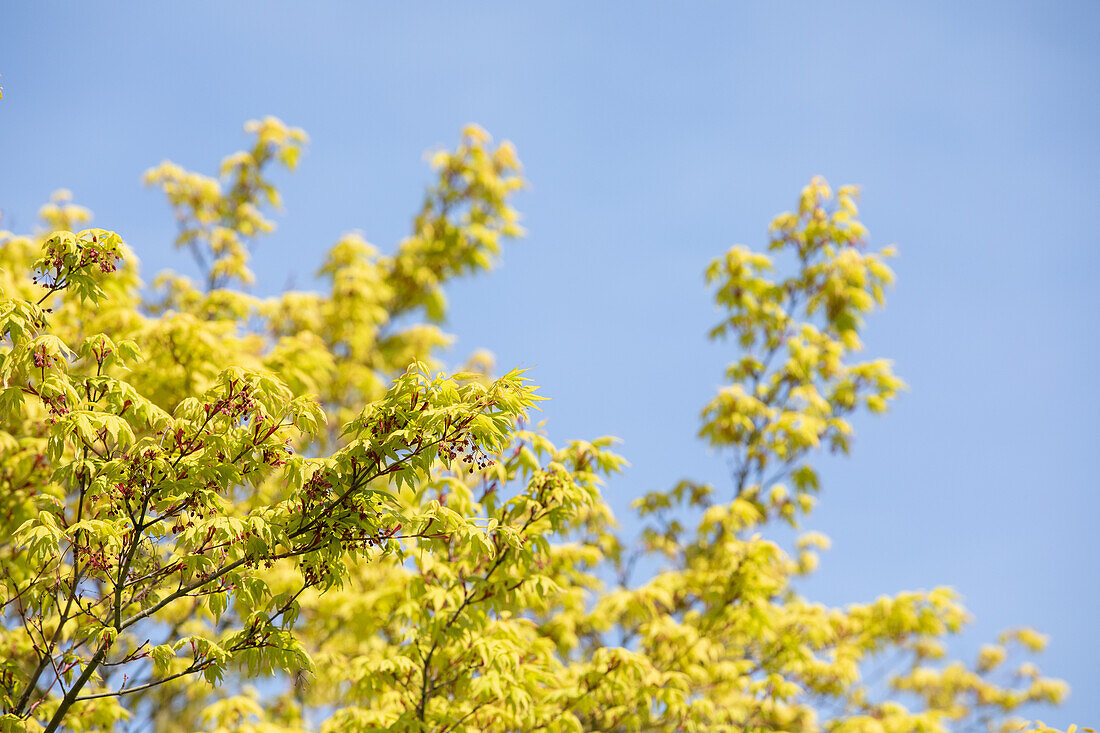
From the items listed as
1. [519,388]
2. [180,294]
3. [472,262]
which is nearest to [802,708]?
[472,262]

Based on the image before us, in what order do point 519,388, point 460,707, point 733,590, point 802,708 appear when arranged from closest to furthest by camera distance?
point 519,388, point 460,707, point 733,590, point 802,708

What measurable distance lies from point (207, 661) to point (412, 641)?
1998mm

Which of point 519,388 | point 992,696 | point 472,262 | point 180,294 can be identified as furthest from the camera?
point 992,696

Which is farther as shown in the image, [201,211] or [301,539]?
[201,211]

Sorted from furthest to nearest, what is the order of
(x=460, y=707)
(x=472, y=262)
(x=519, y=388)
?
1. (x=472, y=262)
2. (x=460, y=707)
3. (x=519, y=388)

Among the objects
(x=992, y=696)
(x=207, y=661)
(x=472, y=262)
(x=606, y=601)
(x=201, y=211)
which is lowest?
(x=207, y=661)

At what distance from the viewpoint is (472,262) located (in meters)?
12.8

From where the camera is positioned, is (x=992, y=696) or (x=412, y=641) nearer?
(x=412, y=641)

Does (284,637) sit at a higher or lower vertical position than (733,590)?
lower

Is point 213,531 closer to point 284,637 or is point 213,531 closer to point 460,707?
point 284,637

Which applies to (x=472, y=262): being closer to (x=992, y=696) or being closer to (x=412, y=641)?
(x=412, y=641)

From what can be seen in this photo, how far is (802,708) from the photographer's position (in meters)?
10.7

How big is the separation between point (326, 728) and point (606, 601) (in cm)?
293

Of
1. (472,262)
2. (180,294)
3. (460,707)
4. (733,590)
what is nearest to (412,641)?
(460,707)
